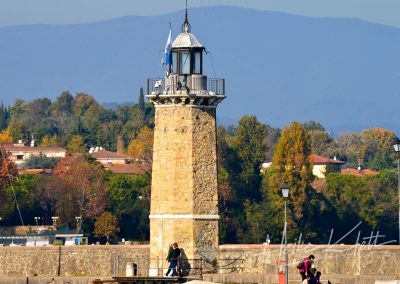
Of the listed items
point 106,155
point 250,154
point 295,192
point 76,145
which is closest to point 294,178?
point 295,192

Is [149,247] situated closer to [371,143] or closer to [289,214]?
[289,214]

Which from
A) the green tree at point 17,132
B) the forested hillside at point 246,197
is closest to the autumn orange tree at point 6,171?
the forested hillside at point 246,197

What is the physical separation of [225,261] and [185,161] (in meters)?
2.46

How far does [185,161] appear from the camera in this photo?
44562 mm

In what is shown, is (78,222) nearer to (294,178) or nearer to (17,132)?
(294,178)

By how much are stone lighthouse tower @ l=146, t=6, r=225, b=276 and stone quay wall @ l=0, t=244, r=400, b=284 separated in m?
0.65

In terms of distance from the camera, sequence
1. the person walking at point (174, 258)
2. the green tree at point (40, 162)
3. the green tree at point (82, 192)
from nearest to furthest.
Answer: the person walking at point (174, 258)
the green tree at point (82, 192)
the green tree at point (40, 162)

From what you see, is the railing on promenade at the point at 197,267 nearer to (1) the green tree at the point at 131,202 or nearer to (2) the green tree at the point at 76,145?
(1) the green tree at the point at 131,202

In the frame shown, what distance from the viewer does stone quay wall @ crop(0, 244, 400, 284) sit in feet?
144

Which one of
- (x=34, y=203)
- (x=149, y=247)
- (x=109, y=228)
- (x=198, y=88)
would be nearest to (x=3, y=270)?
(x=149, y=247)

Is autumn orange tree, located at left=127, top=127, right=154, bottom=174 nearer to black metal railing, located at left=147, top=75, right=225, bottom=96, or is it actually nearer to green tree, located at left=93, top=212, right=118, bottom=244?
green tree, located at left=93, top=212, right=118, bottom=244

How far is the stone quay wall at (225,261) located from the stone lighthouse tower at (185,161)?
649 millimetres

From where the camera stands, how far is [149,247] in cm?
4566

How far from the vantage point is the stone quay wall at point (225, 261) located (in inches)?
1734
